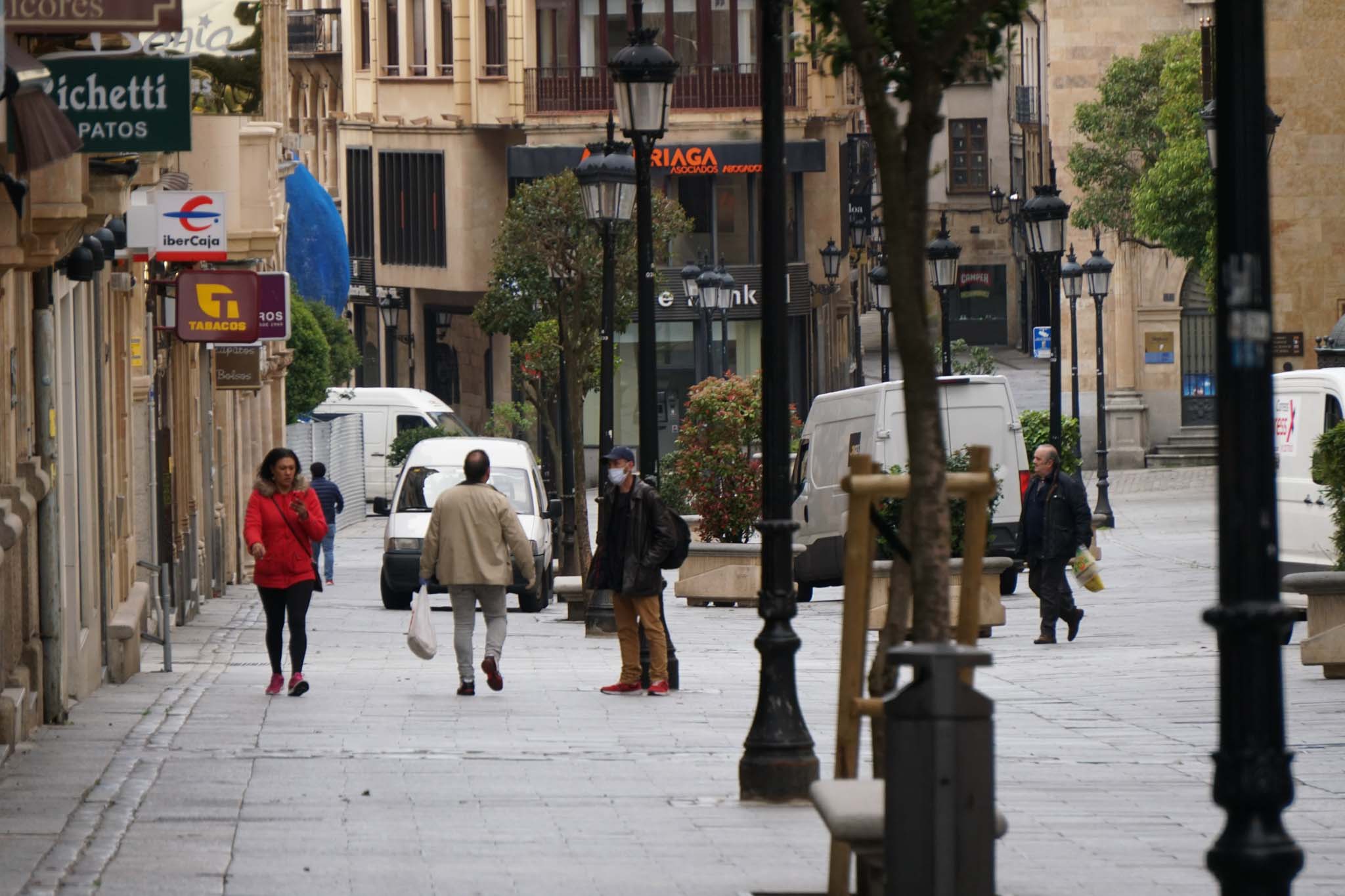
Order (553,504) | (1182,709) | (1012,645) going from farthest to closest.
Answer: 1. (553,504)
2. (1012,645)
3. (1182,709)

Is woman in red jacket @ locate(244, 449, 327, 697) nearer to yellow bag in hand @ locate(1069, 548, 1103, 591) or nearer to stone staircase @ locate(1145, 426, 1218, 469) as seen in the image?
yellow bag in hand @ locate(1069, 548, 1103, 591)

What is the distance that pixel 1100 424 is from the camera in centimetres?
4128

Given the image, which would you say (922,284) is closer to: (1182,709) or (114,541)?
(1182,709)

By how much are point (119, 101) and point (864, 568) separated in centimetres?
572

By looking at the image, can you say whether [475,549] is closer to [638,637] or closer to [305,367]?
[638,637]

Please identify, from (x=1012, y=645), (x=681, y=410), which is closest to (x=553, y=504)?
(x=1012, y=645)

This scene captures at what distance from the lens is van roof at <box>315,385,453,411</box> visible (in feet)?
159

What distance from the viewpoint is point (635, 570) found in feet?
A: 50.2

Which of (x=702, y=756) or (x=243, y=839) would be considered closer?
(x=243, y=839)

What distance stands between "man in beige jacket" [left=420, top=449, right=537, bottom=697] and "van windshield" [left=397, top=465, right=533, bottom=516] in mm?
11051

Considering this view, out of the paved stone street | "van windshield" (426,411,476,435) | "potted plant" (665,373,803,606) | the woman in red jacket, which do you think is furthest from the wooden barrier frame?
"van windshield" (426,411,476,435)

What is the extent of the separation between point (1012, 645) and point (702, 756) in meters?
7.61

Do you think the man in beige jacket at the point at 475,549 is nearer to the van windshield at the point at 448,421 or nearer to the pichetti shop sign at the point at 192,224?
the pichetti shop sign at the point at 192,224

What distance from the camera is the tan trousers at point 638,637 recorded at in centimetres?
1538
